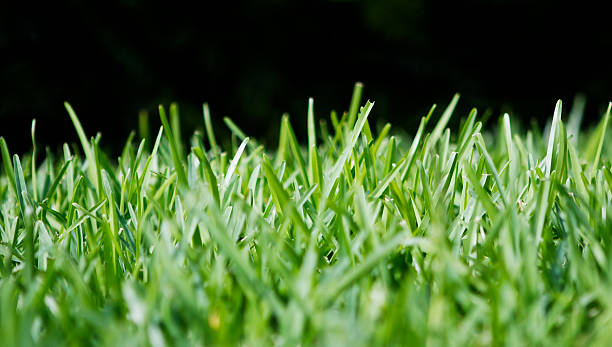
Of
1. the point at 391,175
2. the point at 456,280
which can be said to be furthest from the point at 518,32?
the point at 456,280

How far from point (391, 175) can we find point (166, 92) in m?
2.21

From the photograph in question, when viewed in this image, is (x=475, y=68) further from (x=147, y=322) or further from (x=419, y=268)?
(x=147, y=322)

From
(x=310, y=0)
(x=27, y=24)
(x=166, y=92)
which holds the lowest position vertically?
(x=166, y=92)

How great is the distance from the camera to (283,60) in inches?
122

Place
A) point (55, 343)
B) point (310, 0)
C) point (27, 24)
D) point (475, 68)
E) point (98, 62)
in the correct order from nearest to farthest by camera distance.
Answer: point (55, 343), point (27, 24), point (98, 62), point (310, 0), point (475, 68)

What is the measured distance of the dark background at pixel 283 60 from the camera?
2561 millimetres

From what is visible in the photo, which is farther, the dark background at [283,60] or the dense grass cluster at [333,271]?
the dark background at [283,60]

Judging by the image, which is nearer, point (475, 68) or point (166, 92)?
point (166, 92)

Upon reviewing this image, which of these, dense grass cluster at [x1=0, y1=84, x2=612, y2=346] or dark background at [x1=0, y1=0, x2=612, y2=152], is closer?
dense grass cluster at [x1=0, y1=84, x2=612, y2=346]

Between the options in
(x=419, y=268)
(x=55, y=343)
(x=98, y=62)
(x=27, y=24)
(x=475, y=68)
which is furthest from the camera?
(x=475, y=68)

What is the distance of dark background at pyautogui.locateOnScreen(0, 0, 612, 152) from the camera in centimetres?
256

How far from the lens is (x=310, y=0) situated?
3.13 m

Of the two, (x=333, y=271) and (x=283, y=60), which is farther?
(x=283, y=60)

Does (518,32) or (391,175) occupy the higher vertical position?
(518,32)
